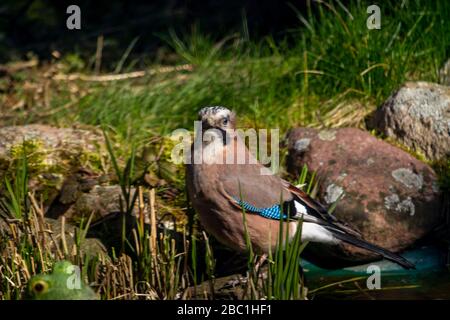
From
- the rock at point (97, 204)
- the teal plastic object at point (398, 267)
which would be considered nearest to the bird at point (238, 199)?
the teal plastic object at point (398, 267)

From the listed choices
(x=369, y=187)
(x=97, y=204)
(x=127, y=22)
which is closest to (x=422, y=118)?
(x=369, y=187)

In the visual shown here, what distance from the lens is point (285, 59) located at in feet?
27.5

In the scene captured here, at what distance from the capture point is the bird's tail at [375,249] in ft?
18.3

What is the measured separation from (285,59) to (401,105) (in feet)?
5.35

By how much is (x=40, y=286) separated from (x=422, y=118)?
367 centimetres

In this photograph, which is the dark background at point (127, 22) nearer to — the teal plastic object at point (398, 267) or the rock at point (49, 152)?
the rock at point (49, 152)

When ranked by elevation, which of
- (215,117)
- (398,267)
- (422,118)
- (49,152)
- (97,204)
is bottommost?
(398,267)

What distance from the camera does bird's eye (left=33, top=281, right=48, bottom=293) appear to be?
426 cm

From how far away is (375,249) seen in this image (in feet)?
18.4

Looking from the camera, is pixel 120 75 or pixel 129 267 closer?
pixel 129 267

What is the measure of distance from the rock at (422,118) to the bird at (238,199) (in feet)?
5.04

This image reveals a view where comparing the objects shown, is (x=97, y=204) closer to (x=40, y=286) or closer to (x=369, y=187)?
(x=369, y=187)
